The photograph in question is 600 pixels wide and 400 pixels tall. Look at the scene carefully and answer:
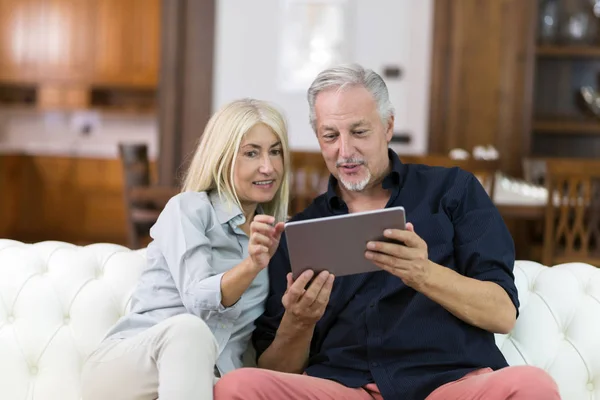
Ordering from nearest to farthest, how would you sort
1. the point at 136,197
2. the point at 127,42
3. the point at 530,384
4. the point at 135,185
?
the point at 530,384
the point at 136,197
the point at 135,185
the point at 127,42

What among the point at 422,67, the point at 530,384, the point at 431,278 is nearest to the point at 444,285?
the point at 431,278

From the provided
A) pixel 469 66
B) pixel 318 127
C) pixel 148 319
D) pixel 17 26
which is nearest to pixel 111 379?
pixel 148 319

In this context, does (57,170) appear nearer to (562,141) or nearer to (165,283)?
(562,141)

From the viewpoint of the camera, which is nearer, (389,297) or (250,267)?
(250,267)

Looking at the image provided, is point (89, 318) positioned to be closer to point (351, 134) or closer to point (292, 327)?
point (292, 327)

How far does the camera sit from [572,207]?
3648 millimetres

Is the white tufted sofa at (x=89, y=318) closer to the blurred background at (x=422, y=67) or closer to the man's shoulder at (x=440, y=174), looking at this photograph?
the man's shoulder at (x=440, y=174)

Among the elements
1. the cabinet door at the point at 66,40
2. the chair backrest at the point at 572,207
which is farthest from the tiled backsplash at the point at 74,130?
the chair backrest at the point at 572,207

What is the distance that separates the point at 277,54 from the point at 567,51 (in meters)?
1.92

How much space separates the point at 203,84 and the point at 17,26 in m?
2.72

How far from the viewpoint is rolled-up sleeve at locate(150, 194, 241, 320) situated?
1933 millimetres

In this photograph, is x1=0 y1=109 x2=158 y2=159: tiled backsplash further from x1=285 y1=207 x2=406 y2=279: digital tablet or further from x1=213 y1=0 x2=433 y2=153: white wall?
x1=285 y1=207 x2=406 y2=279: digital tablet

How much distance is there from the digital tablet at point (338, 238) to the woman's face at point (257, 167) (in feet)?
1.06

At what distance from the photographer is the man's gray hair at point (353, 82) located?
220cm
